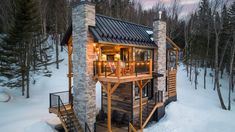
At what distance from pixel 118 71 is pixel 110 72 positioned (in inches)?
47.0

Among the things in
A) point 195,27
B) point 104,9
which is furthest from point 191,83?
point 104,9

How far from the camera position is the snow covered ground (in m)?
12.8

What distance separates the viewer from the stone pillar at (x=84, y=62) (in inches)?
458

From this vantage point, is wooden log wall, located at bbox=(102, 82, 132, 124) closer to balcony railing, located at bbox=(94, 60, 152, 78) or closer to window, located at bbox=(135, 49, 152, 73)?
window, located at bbox=(135, 49, 152, 73)

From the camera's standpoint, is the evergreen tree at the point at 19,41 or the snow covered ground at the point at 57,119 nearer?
the snow covered ground at the point at 57,119

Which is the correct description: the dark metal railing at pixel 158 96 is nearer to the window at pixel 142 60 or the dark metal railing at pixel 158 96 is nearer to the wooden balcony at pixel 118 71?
the window at pixel 142 60

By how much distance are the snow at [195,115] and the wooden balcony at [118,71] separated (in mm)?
4909

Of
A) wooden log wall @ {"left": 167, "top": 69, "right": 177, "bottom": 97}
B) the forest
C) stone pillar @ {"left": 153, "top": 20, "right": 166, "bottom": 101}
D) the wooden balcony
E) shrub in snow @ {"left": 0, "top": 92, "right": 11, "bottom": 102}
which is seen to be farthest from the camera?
wooden log wall @ {"left": 167, "top": 69, "right": 177, "bottom": 97}

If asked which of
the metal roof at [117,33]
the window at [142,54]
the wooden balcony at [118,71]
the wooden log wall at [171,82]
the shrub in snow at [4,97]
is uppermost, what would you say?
the metal roof at [117,33]

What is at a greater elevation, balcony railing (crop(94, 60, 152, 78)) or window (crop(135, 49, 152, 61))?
window (crop(135, 49, 152, 61))

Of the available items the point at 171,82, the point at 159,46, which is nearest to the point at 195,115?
the point at 171,82

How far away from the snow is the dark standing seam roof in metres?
6.18

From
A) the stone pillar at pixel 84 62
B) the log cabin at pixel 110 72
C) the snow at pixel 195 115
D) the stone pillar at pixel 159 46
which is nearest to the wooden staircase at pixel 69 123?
the log cabin at pixel 110 72

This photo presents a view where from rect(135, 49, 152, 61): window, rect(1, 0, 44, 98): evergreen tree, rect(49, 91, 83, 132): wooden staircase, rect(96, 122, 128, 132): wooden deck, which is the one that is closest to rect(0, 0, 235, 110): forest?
rect(1, 0, 44, 98): evergreen tree
